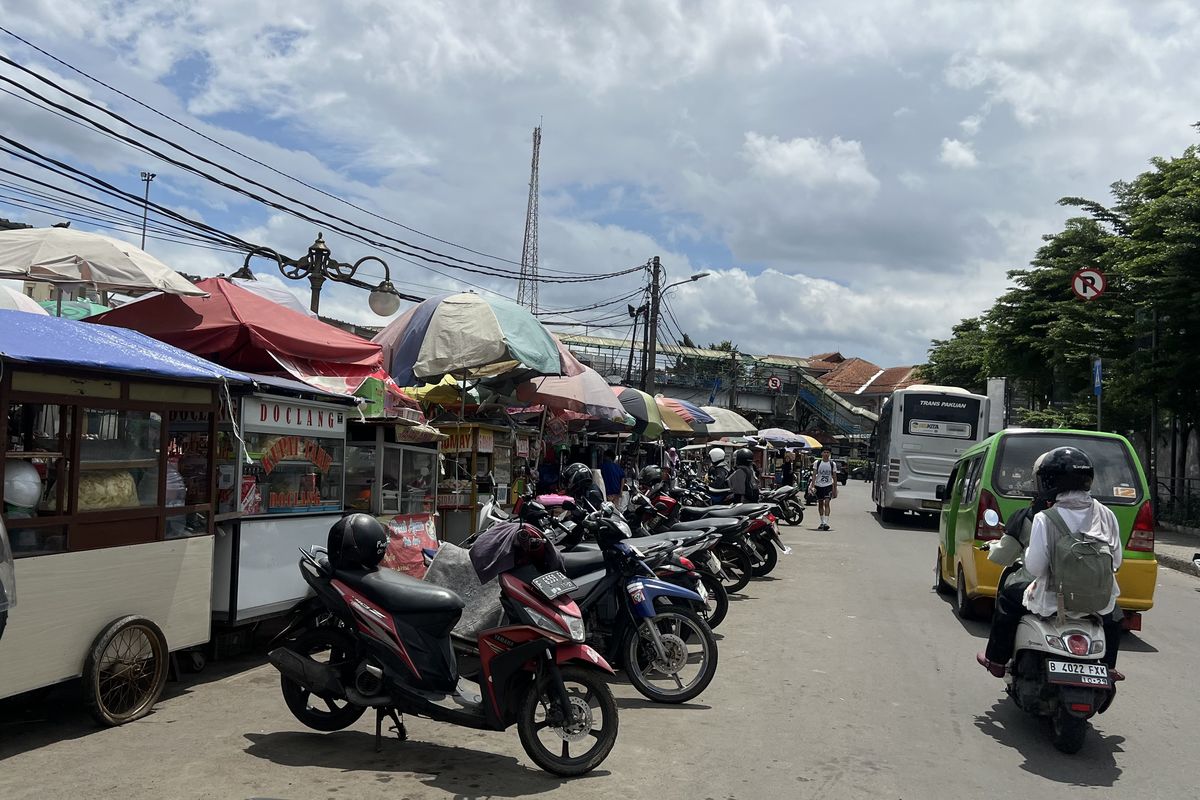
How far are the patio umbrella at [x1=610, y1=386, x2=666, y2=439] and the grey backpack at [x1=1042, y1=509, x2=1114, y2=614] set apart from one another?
1326cm

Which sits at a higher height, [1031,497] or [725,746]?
[1031,497]

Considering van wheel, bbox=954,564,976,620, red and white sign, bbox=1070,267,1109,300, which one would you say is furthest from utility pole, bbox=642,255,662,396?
van wheel, bbox=954,564,976,620

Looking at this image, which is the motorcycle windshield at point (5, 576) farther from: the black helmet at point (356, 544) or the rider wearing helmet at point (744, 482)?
the rider wearing helmet at point (744, 482)

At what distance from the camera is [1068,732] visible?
5.39 metres

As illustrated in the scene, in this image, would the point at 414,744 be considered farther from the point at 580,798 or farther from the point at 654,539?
the point at 654,539

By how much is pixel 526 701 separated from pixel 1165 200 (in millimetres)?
19627

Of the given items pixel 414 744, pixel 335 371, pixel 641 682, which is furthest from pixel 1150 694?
pixel 335 371

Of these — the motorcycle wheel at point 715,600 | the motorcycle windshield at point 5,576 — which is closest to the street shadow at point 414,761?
the motorcycle windshield at point 5,576

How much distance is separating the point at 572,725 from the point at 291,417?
387 cm

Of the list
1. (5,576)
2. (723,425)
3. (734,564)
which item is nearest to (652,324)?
(723,425)

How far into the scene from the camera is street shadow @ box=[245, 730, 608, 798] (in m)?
4.80

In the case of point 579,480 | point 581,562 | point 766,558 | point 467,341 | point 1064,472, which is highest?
point 467,341

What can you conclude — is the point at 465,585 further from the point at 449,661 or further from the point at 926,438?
the point at 926,438

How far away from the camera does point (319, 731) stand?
5613 mm
